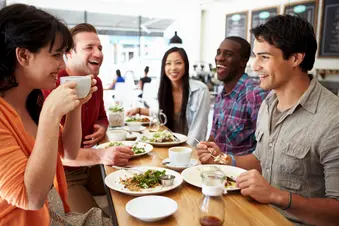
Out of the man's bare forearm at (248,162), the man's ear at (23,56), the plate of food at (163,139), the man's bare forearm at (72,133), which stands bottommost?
the man's bare forearm at (248,162)

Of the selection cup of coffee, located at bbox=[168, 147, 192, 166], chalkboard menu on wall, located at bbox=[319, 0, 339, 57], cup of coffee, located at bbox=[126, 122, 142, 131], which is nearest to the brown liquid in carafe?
cup of coffee, located at bbox=[168, 147, 192, 166]

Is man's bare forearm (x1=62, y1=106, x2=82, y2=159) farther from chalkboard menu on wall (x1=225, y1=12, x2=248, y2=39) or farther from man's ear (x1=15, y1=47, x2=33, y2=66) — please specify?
chalkboard menu on wall (x1=225, y1=12, x2=248, y2=39)

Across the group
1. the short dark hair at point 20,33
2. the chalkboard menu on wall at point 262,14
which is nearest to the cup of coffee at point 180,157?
the short dark hair at point 20,33

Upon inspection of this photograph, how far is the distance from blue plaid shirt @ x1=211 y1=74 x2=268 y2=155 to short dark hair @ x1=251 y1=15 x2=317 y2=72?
84 centimetres

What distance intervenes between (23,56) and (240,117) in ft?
5.60

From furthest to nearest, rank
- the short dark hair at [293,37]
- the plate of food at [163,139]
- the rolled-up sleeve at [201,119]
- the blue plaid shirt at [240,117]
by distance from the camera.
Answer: the rolled-up sleeve at [201,119]
the blue plaid shirt at [240,117]
the plate of food at [163,139]
the short dark hair at [293,37]

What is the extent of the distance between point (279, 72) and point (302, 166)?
463 millimetres

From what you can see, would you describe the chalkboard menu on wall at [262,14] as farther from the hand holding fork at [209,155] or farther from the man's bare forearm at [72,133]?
the man's bare forearm at [72,133]

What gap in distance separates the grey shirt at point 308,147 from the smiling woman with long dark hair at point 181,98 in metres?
1.35

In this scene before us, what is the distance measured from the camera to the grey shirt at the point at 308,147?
1.21 meters

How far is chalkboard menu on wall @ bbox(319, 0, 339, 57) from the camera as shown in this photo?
4234 mm

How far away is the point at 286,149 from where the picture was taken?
4.50 feet

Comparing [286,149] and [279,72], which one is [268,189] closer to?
[286,149]

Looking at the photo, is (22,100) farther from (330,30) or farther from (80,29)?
(330,30)
